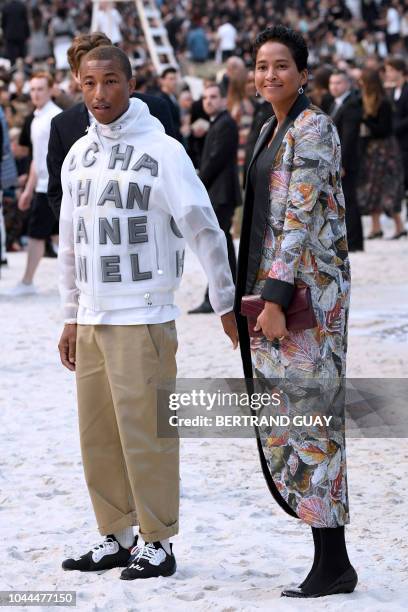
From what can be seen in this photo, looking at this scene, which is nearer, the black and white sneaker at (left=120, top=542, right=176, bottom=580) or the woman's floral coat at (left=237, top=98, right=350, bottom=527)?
the woman's floral coat at (left=237, top=98, right=350, bottom=527)

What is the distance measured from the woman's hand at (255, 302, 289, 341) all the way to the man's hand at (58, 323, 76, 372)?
85 centimetres

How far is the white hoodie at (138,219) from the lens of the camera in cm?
468

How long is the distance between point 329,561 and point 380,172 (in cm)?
1253

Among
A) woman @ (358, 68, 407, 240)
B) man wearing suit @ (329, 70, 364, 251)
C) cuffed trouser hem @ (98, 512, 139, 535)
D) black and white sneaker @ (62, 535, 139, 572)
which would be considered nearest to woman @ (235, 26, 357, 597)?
cuffed trouser hem @ (98, 512, 139, 535)

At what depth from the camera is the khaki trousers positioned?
4707 millimetres

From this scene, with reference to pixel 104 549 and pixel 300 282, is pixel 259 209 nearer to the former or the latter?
pixel 300 282

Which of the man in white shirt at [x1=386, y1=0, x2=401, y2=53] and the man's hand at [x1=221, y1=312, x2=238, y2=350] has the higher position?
the man in white shirt at [x1=386, y1=0, x2=401, y2=53]

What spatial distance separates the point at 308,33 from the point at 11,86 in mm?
12913

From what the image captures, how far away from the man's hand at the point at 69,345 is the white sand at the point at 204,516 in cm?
75

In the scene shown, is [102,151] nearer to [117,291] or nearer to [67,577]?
[117,291]

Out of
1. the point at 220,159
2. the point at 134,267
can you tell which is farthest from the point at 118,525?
the point at 220,159

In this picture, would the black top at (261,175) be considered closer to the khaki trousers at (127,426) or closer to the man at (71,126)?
the khaki trousers at (127,426)

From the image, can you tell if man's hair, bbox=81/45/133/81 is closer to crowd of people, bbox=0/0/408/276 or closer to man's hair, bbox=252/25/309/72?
man's hair, bbox=252/25/309/72

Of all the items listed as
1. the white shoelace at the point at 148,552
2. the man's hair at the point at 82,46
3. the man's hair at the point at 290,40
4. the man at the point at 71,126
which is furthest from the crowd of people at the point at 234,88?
the white shoelace at the point at 148,552
